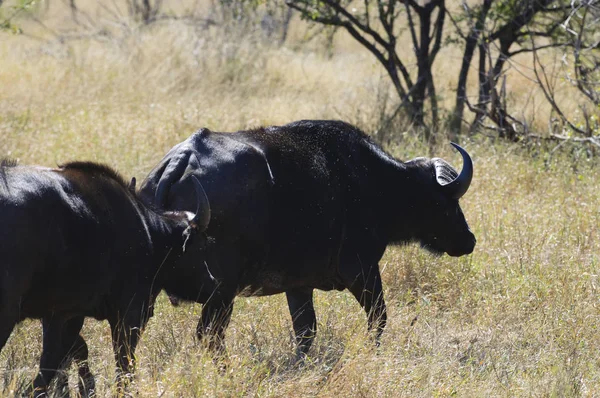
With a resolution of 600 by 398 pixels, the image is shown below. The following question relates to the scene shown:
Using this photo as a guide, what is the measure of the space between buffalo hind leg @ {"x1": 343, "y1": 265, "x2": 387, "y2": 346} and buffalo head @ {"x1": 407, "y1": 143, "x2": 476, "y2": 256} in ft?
2.34

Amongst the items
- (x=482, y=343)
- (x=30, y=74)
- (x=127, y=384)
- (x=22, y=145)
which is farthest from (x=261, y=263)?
(x=30, y=74)

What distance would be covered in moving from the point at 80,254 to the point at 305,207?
5.44 ft

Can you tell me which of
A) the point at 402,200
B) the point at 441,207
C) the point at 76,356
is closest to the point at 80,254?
the point at 76,356

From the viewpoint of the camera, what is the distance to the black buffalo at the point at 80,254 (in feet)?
14.4

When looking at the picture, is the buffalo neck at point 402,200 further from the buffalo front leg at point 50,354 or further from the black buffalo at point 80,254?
the buffalo front leg at point 50,354

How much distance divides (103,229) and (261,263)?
1171 mm

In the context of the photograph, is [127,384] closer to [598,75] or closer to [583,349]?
[583,349]

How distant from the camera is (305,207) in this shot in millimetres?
5871

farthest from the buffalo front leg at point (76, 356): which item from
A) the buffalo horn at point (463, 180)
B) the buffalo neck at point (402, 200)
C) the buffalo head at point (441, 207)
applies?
the buffalo horn at point (463, 180)

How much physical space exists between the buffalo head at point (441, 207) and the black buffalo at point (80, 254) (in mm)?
1989

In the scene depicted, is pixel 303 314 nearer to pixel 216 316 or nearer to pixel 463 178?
pixel 216 316

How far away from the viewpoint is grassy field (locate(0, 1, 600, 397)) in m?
5.07

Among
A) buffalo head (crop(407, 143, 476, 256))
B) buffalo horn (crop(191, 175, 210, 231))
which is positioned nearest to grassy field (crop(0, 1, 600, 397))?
buffalo head (crop(407, 143, 476, 256))

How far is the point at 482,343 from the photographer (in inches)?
244
